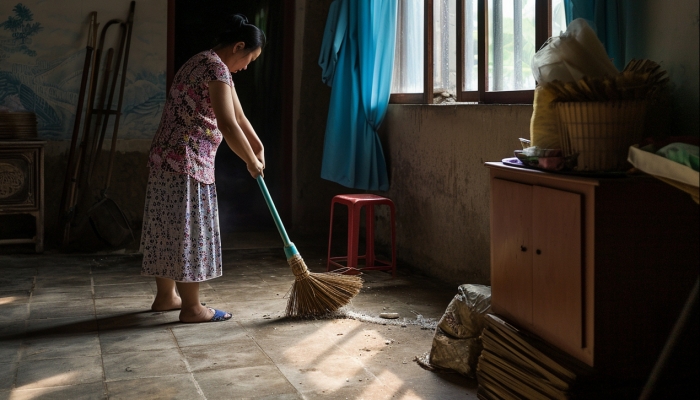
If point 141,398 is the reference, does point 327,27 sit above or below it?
above

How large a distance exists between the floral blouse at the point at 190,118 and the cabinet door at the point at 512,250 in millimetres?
1486

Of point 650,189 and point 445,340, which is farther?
point 445,340

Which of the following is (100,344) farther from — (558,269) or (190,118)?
(558,269)

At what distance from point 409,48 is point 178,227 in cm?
238

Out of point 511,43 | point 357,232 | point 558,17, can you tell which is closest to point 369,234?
point 357,232

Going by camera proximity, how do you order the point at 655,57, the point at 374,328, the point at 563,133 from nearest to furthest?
the point at 563,133 → the point at 655,57 → the point at 374,328

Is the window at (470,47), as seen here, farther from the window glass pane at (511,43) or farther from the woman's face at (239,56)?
the woman's face at (239,56)

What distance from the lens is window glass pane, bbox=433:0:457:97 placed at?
4.58 metres

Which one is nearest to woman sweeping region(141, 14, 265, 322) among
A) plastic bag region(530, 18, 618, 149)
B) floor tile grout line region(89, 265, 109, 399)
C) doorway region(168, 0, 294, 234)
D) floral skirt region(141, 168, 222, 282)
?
floral skirt region(141, 168, 222, 282)

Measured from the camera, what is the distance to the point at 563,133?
2320 mm

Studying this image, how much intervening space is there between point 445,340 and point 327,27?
3412 mm

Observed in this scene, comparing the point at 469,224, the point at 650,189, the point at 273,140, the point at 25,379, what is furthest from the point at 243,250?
the point at 650,189

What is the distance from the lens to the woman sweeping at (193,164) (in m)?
3.44

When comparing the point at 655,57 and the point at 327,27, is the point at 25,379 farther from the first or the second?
the point at 327,27
